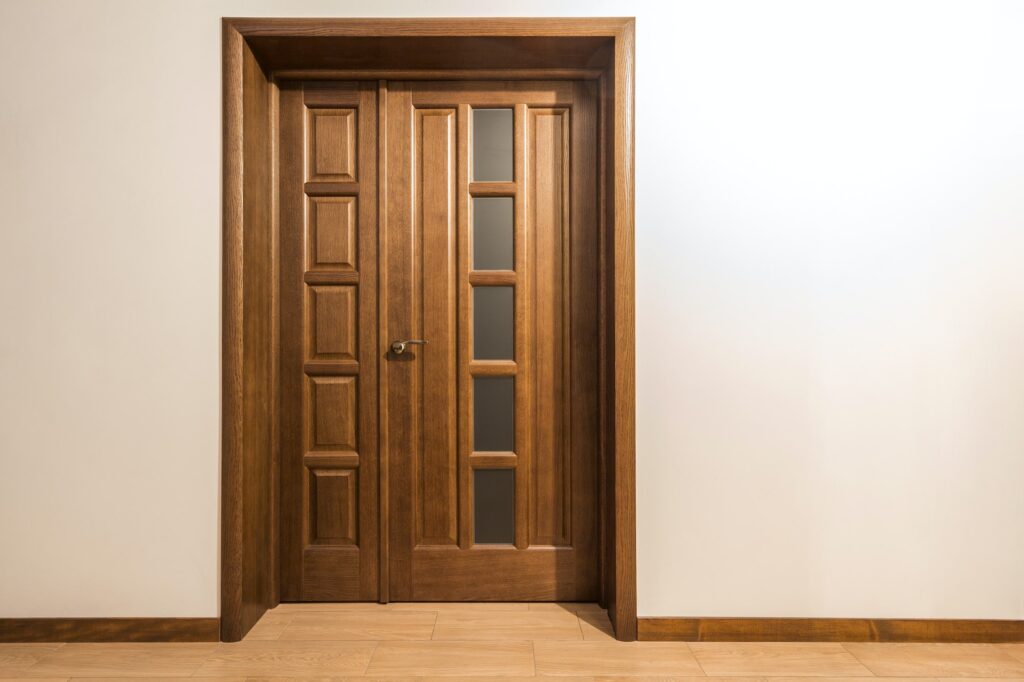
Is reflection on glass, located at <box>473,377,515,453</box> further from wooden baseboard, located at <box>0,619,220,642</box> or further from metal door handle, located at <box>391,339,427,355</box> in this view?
wooden baseboard, located at <box>0,619,220,642</box>

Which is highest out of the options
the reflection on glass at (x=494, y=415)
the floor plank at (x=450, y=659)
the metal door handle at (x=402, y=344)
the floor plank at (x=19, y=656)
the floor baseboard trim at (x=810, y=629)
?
the metal door handle at (x=402, y=344)

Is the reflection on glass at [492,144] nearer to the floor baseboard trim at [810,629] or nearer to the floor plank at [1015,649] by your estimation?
the floor baseboard trim at [810,629]

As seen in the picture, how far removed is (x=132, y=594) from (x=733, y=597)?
194cm

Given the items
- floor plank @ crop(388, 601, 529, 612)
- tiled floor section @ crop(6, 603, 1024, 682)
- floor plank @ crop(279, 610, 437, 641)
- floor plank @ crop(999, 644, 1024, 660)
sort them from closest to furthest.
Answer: tiled floor section @ crop(6, 603, 1024, 682) → floor plank @ crop(999, 644, 1024, 660) → floor plank @ crop(279, 610, 437, 641) → floor plank @ crop(388, 601, 529, 612)

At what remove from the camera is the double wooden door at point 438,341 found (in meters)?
2.29

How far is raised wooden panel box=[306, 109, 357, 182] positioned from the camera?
7.55ft

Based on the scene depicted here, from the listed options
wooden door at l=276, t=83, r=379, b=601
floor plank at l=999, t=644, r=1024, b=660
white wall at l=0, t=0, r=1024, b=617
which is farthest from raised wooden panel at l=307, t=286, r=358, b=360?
floor plank at l=999, t=644, r=1024, b=660

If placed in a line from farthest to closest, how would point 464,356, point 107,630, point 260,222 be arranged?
point 464,356
point 260,222
point 107,630

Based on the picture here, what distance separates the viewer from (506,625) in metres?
2.12

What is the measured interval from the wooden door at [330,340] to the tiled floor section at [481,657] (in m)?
0.25

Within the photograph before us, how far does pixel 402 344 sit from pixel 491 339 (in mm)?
324

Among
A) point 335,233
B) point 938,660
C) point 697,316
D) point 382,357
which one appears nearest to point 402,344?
point 382,357

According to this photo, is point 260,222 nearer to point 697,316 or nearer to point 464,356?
point 464,356

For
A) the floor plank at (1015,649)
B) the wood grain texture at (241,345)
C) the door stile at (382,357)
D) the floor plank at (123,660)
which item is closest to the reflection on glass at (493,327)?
the door stile at (382,357)
